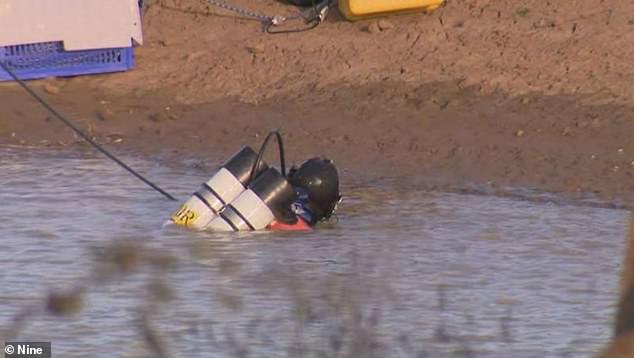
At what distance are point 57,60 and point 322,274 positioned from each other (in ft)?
16.7

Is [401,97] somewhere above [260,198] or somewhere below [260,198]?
below

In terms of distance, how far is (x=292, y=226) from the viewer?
866 centimetres

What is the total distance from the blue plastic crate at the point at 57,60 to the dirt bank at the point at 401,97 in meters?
0.09

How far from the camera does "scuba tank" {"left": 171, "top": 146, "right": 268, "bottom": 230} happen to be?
28.1ft

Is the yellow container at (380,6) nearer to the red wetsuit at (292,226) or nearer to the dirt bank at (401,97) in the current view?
the dirt bank at (401,97)

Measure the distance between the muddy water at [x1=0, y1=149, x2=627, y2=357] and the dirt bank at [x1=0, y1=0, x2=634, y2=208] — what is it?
60 centimetres

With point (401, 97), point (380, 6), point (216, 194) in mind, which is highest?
point (380, 6)

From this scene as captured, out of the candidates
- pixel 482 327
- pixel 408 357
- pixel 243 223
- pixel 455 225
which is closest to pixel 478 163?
pixel 455 225

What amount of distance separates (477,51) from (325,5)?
4.51 ft

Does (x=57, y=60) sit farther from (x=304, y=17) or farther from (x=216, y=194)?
(x=216, y=194)

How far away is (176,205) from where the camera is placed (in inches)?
369

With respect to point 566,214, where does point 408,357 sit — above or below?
above

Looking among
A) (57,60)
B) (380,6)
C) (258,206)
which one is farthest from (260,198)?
(57,60)

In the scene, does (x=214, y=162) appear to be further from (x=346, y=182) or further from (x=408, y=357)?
(x=408, y=357)
